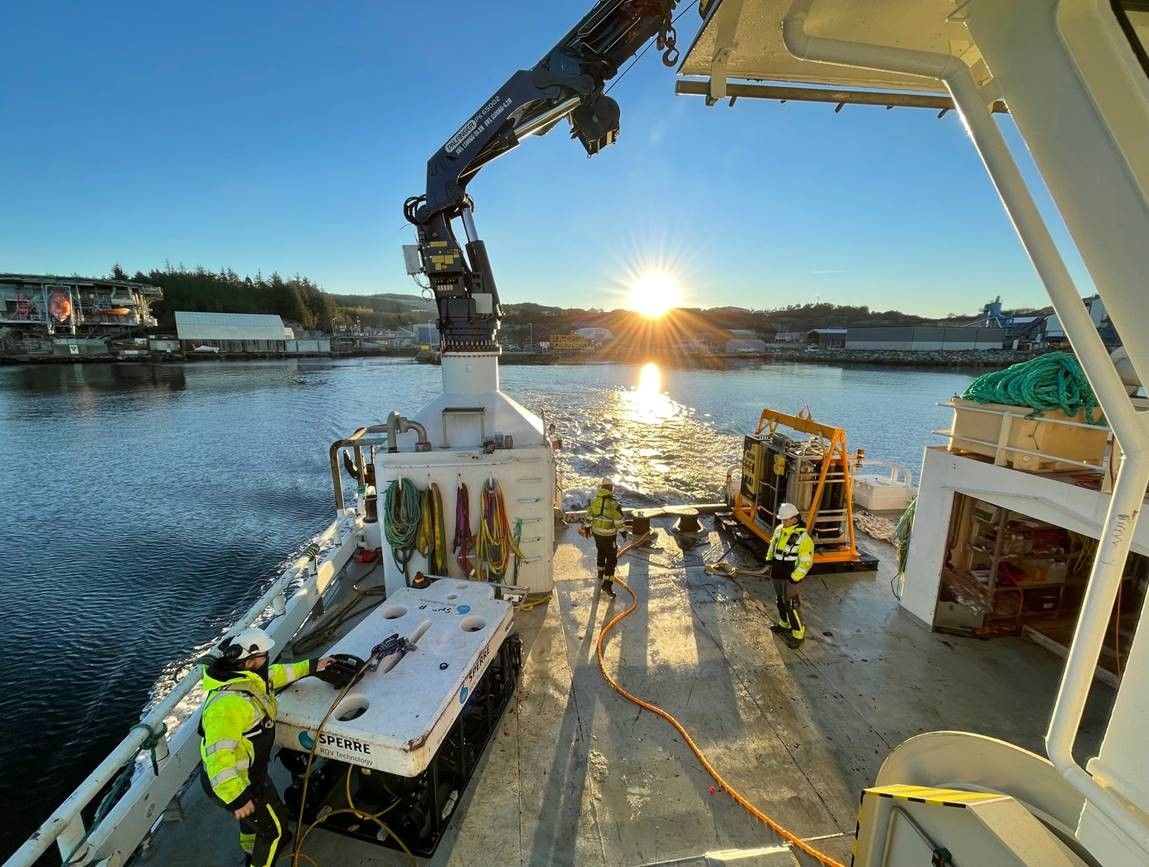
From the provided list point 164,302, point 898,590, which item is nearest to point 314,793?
point 898,590

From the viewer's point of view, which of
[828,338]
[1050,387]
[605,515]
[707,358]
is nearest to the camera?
[1050,387]

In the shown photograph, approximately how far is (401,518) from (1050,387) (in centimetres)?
665

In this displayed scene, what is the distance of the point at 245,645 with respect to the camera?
3.10m

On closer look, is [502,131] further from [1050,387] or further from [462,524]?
[1050,387]

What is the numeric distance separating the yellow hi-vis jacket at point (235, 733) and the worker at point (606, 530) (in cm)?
411

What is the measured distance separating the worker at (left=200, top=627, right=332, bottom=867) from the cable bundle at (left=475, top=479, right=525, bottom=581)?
294cm

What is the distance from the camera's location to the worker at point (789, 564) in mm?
5543

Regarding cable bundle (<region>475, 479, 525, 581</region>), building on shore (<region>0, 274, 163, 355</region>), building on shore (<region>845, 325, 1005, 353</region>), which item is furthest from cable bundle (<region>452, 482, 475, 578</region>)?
building on shore (<region>845, 325, 1005, 353</region>)

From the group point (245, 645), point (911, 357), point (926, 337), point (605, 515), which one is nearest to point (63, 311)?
point (605, 515)

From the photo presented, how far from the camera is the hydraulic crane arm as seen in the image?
5.86 m

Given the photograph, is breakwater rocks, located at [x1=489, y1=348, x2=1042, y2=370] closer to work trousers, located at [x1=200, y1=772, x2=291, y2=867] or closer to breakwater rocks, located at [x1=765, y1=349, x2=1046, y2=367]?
breakwater rocks, located at [x1=765, y1=349, x2=1046, y2=367]

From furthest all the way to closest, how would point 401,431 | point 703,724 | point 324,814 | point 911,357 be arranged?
point 911,357 → point 401,431 → point 703,724 → point 324,814

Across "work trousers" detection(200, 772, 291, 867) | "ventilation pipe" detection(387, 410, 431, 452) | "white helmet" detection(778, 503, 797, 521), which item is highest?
"ventilation pipe" detection(387, 410, 431, 452)

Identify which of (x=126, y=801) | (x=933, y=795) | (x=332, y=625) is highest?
(x=933, y=795)
